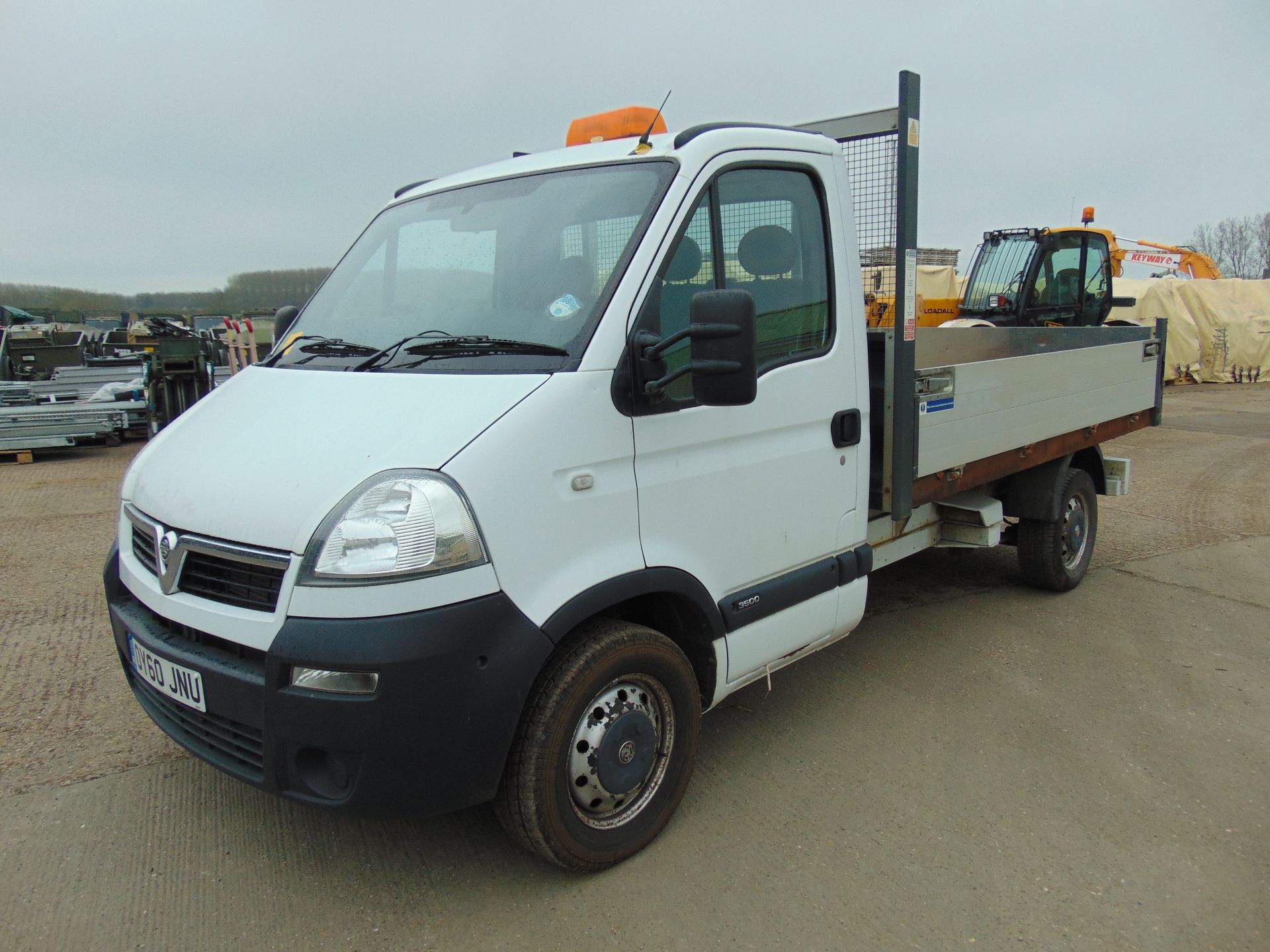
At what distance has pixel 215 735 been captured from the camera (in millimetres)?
2596

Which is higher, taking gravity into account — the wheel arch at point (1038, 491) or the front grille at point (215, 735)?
the front grille at point (215, 735)

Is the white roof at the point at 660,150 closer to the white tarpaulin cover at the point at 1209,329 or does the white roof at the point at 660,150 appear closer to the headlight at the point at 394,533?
the headlight at the point at 394,533

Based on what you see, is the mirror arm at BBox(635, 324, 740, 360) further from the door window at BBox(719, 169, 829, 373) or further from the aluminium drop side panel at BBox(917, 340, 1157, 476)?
the aluminium drop side panel at BBox(917, 340, 1157, 476)

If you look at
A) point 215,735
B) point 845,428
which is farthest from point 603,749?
point 845,428

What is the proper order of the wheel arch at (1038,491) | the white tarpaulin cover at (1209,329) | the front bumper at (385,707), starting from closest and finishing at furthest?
the front bumper at (385,707), the wheel arch at (1038,491), the white tarpaulin cover at (1209,329)

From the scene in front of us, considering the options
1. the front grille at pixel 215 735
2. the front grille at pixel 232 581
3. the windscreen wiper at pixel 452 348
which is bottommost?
the front grille at pixel 215 735

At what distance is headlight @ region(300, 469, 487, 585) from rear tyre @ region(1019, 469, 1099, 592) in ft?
13.9

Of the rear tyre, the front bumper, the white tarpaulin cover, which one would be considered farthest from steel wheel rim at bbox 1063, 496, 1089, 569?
the white tarpaulin cover

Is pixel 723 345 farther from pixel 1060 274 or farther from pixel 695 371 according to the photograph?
pixel 1060 274

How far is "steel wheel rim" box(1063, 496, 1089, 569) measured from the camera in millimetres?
5620

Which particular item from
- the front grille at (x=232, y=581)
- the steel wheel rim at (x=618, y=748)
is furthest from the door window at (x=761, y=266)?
the front grille at (x=232, y=581)

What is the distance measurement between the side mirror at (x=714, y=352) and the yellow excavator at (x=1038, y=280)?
944 centimetres

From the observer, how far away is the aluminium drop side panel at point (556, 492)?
2.40 m

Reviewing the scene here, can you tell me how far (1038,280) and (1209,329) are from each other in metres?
12.4
